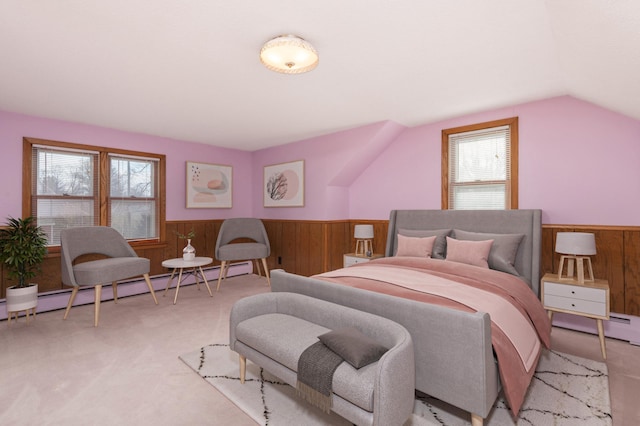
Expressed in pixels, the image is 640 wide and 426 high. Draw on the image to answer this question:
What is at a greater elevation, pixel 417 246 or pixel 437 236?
pixel 437 236

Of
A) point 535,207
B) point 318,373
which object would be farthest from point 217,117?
point 535,207

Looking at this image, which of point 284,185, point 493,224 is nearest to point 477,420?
point 493,224

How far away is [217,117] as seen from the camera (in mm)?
4082

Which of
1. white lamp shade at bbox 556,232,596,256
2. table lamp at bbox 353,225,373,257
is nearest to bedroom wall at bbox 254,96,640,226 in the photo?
table lamp at bbox 353,225,373,257

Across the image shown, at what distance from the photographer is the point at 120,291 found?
4574mm

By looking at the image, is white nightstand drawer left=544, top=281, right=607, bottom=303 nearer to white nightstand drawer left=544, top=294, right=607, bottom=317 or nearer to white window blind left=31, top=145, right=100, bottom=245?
white nightstand drawer left=544, top=294, right=607, bottom=317

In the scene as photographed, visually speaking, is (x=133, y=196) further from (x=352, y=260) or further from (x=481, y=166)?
(x=481, y=166)

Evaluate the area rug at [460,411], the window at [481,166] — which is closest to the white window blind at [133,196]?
the area rug at [460,411]

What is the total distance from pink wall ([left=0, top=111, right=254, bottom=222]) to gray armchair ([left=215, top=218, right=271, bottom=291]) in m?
0.56

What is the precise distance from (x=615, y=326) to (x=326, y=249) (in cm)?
337

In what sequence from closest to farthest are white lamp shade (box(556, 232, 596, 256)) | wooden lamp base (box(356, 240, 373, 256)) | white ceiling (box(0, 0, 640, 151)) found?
white ceiling (box(0, 0, 640, 151))
white lamp shade (box(556, 232, 596, 256))
wooden lamp base (box(356, 240, 373, 256))

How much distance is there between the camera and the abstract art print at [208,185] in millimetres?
5430

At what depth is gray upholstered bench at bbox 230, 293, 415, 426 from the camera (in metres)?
1.47

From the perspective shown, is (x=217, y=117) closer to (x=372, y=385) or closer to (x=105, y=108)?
(x=105, y=108)
